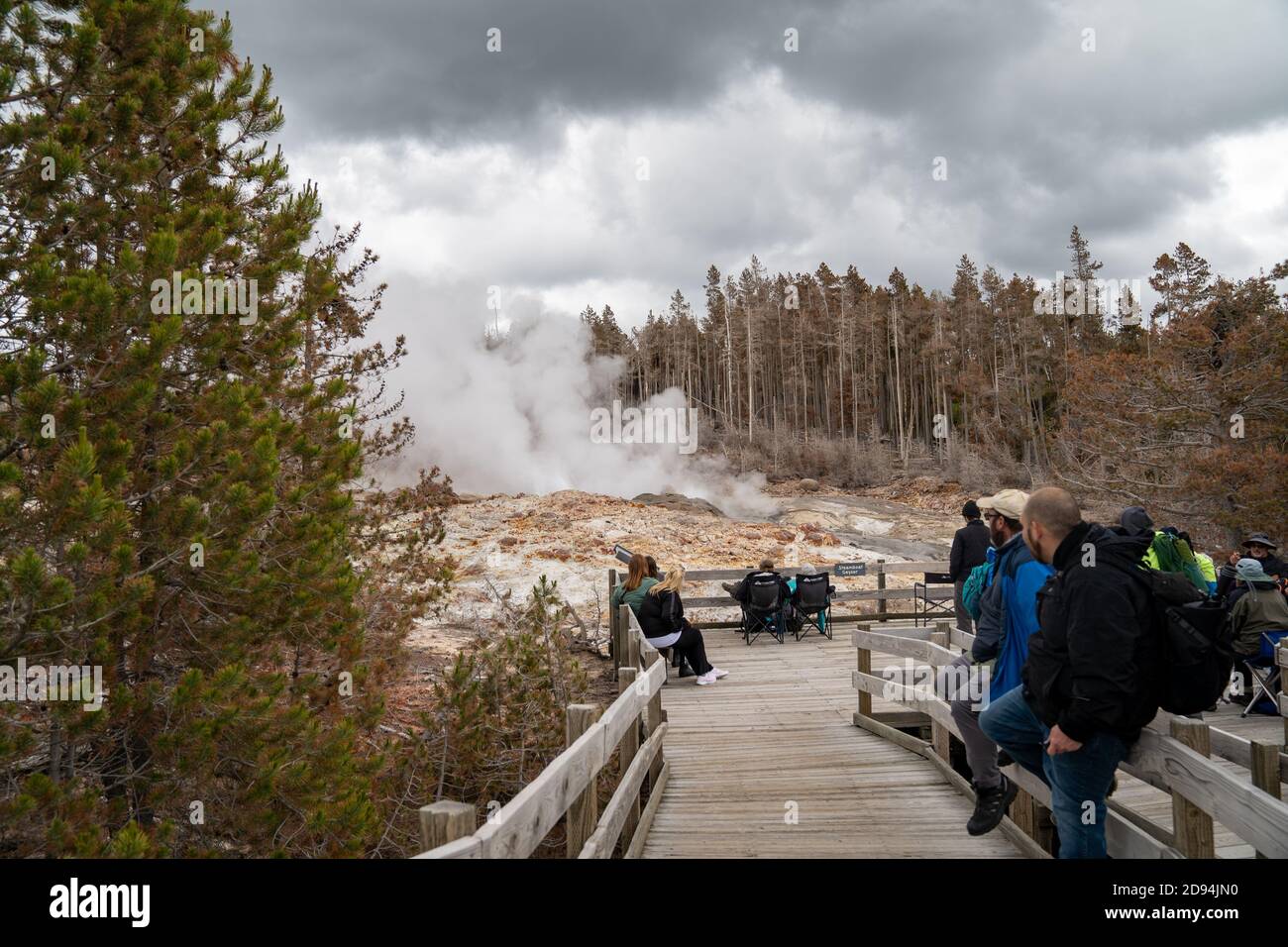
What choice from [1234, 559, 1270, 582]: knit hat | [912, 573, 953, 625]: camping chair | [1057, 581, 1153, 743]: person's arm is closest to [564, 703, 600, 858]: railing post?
[1057, 581, 1153, 743]: person's arm

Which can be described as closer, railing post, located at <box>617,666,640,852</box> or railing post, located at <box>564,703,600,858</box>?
railing post, located at <box>564,703,600,858</box>

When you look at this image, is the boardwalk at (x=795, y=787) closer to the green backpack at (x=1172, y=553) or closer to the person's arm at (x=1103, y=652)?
the person's arm at (x=1103, y=652)

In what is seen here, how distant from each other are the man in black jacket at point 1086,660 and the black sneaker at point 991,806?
3.63ft

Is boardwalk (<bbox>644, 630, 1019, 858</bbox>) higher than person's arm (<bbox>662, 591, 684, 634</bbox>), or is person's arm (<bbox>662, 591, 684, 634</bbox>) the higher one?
person's arm (<bbox>662, 591, 684, 634</bbox>)

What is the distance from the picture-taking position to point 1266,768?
3590 millimetres

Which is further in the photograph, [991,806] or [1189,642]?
[991,806]

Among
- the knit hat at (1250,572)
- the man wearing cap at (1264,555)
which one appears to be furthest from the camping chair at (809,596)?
the knit hat at (1250,572)

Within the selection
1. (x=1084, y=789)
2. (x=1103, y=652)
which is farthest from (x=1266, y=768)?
(x=1103, y=652)

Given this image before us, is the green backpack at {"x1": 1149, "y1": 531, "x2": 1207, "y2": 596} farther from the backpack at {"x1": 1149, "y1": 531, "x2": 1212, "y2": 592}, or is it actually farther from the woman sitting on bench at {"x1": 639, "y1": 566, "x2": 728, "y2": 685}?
the woman sitting on bench at {"x1": 639, "y1": 566, "x2": 728, "y2": 685}

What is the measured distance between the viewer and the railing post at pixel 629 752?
497cm

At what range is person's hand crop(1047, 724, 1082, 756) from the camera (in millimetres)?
3104

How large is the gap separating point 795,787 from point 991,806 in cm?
175

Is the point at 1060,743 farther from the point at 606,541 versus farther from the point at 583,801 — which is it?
the point at 606,541
